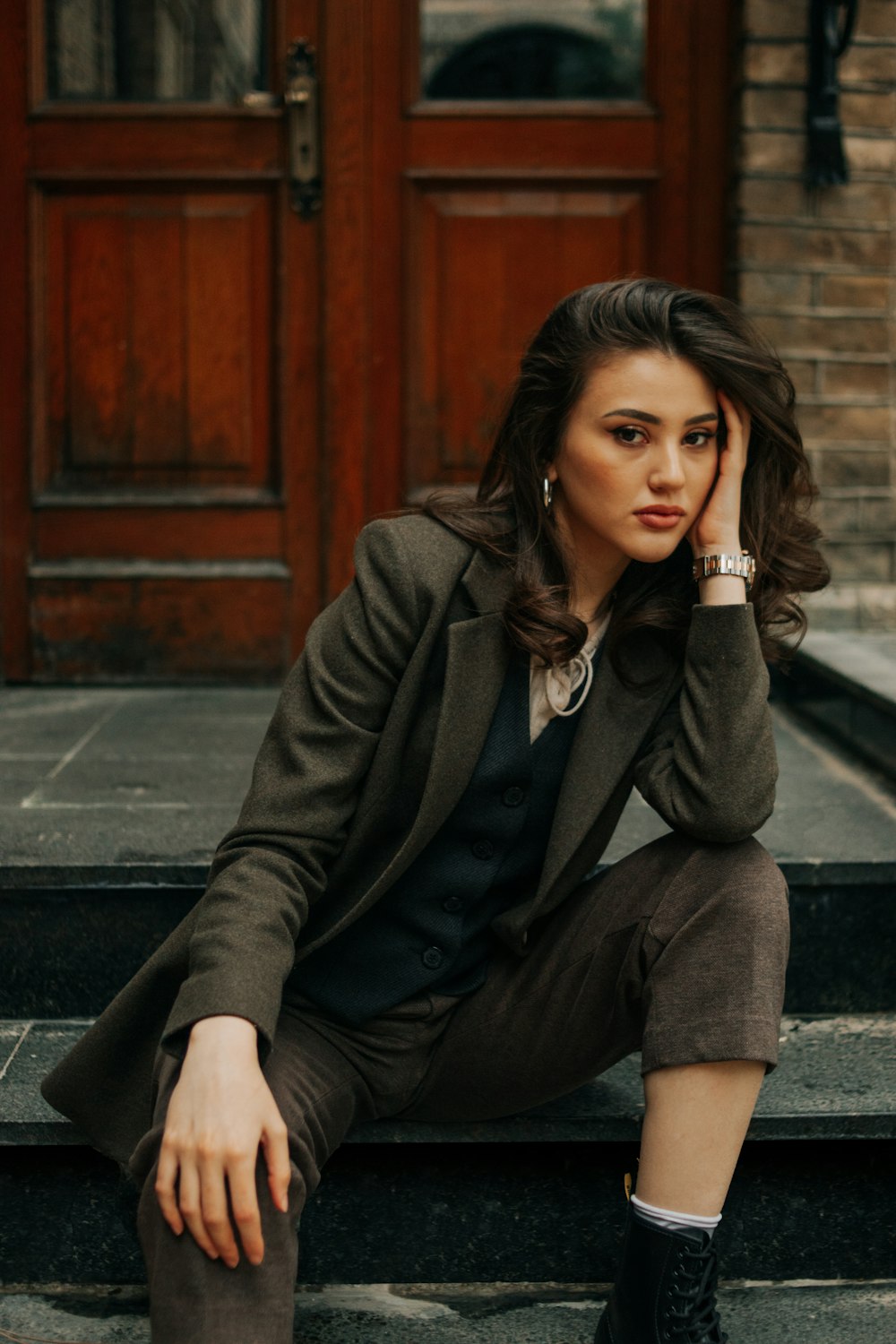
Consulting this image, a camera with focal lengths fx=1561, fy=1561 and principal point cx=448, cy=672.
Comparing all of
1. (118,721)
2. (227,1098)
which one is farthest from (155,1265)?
(118,721)

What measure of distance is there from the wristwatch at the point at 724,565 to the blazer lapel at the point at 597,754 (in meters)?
0.14

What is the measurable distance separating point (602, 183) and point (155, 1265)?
119 inches

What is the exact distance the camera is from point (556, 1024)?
1924 mm

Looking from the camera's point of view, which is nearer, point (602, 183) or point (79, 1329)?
point (79, 1329)

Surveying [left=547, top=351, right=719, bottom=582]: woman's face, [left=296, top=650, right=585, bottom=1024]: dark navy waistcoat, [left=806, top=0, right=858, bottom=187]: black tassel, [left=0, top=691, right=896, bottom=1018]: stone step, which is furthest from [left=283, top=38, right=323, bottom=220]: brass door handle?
[left=296, top=650, right=585, bottom=1024]: dark navy waistcoat

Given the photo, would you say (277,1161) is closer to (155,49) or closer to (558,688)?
(558,688)

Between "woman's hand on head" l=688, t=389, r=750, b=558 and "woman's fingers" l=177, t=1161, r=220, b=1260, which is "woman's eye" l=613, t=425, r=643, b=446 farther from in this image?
"woman's fingers" l=177, t=1161, r=220, b=1260

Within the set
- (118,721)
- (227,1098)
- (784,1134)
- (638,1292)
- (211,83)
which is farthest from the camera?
(211,83)

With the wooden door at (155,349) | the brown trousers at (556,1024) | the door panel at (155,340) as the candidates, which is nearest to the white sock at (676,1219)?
the brown trousers at (556,1024)

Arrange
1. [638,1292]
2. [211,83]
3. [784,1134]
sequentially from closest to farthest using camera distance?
1. [638,1292]
2. [784,1134]
3. [211,83]

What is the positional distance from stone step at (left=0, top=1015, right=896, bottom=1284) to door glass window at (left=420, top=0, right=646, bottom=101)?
2653 millimetres

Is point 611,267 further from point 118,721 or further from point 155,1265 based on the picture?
point 155,1265

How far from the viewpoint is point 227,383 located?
155 inches

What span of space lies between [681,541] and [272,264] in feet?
7.23
